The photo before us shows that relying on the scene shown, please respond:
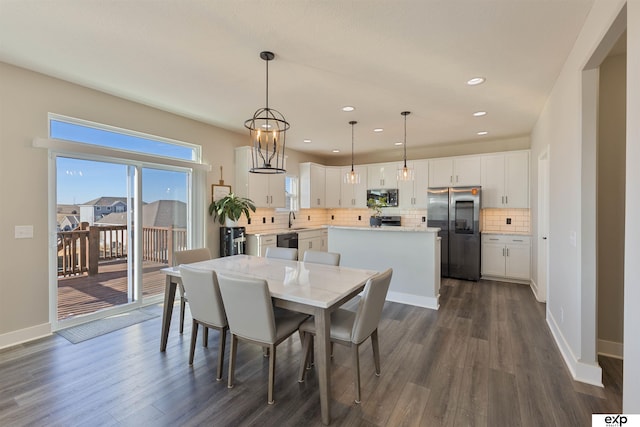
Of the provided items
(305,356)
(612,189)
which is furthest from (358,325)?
(612,189)

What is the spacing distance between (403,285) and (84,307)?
4.09 metres

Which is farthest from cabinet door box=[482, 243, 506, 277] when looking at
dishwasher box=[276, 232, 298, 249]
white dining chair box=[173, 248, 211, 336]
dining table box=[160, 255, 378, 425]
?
white dining chair box=[173, 248, 211, 336]

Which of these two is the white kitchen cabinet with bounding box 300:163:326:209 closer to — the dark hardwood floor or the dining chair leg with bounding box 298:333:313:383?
the dark hardwood floor

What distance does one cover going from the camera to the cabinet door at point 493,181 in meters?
5.47

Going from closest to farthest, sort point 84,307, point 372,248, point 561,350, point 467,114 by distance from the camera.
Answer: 1. point 561,350
2. point 84,307
3. point 467,114
4. point 372,248

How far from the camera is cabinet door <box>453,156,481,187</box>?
5672 mm

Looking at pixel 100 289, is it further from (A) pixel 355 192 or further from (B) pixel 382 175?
(B) pixel 382 175

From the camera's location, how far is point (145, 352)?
2.79 meters

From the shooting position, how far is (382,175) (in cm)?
674

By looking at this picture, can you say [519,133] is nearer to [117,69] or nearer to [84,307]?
[117,69]

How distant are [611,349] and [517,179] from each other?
10.9 ft

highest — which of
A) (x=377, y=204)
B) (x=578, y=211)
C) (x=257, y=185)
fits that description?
(x=257, y=185)

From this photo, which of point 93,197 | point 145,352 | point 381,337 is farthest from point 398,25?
point 93,197

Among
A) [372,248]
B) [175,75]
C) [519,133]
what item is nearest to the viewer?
[175,75]
